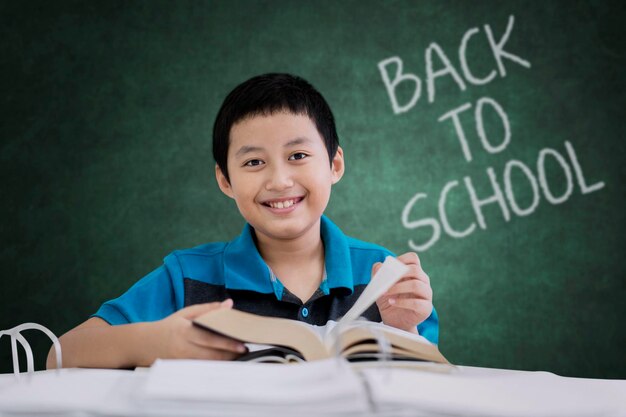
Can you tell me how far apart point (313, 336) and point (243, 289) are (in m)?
0.43

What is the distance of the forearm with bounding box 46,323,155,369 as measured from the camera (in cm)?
74

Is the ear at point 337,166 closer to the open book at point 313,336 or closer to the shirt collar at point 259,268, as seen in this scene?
the shirt collar at point 259,268

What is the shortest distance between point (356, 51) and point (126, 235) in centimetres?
96

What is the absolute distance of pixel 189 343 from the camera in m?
0.69

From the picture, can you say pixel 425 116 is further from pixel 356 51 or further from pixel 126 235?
pixel 126 235

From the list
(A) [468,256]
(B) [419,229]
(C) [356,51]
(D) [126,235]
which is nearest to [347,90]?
(C) [356,51]

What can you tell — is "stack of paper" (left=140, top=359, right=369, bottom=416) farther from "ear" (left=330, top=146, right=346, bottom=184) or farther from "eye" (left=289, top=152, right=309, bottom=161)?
"ear" (left=330, top=146, right=346, bottom=184)

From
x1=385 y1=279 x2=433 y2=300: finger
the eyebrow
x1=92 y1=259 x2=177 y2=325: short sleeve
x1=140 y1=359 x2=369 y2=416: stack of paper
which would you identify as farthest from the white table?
the eyebrow

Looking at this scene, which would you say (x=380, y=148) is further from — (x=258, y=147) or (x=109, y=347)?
(x=109, y=347)

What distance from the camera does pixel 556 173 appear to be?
2.31 meters

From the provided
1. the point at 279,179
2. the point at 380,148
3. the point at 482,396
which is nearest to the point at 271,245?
the point at 279,179

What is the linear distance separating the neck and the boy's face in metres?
0.04

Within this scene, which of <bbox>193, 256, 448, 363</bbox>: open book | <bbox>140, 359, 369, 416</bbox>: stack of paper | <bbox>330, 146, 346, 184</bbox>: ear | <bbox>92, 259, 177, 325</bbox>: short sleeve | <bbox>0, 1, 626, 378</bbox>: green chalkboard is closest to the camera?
<bbox>140, 359, 369, 416</bbox>: stack of paper

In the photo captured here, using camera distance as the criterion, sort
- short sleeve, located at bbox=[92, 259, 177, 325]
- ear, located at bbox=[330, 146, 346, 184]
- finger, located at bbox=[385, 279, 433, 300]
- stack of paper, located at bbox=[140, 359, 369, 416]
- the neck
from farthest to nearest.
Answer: ear, located at bbox=[330, 146, 346, 184] < the neck < short sleeve, located at bbox=[92, 259, 177, 325] < finger, located at bbox=[385, 279, 433, 300] < stack of paper, located at bbox=[140, 359, 369, 416]
